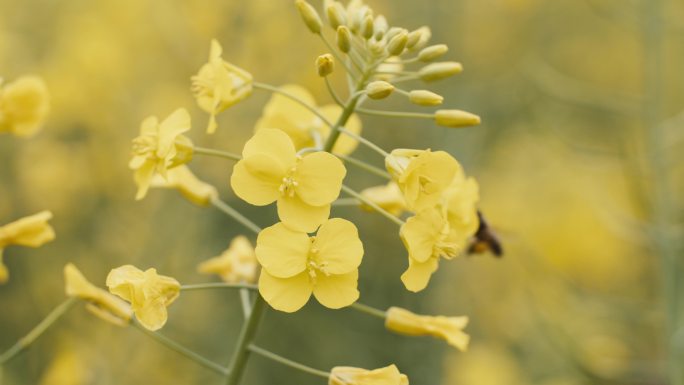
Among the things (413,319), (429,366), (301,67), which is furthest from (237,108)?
(413,319)

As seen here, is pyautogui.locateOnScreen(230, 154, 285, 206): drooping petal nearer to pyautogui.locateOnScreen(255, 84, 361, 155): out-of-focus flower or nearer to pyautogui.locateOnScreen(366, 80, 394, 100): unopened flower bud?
pyautogui.locateOnScreen(366, 80, 394, 100): unopened flower bud

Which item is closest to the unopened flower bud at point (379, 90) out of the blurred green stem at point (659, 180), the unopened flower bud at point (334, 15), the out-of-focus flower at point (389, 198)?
the unopened flower bud at point (334, 15)

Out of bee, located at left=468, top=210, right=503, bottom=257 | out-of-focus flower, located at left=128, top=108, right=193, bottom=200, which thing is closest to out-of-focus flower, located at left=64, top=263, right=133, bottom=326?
out-of-focus flower, located at left=128, top=108, right=193, bottom=200

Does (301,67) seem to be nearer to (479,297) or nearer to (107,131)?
(107,131)

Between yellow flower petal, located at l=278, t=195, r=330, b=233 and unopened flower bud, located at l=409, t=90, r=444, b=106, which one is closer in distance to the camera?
yellow flower petal, located at l=278, t=195, r=330, b=233

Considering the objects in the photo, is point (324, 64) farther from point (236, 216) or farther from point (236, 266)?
point (236, 266)

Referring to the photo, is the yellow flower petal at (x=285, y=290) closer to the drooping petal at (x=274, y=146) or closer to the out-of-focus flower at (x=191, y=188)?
the drooping petal at (x=274, y=146)

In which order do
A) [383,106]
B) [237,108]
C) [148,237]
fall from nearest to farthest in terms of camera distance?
[148,237], [237,108], [383,106]
